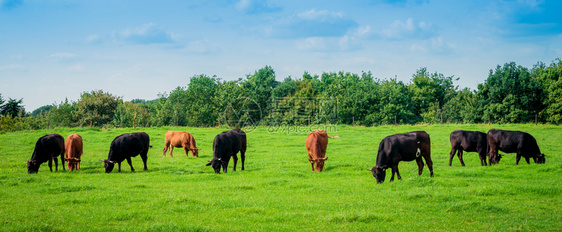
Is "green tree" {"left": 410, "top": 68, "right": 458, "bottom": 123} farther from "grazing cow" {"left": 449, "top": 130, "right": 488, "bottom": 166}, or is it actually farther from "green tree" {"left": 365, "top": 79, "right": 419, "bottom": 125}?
"grazing cow" {"left": 449, "top": 130, "right": 488, "bottom": 166}

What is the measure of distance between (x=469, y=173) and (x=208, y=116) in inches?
2192

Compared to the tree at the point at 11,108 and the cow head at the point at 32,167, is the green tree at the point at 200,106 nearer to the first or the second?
the tree at the point at 11,108

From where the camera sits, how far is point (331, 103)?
61.3 metres

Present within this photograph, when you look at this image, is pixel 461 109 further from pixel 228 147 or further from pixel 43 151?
pixel 43 151

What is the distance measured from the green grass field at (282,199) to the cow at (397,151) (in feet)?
1.69

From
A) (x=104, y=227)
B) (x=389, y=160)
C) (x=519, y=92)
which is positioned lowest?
(x=104, y=227)

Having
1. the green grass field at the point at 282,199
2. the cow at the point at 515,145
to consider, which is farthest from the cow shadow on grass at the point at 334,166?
the cow at the point at 515,145

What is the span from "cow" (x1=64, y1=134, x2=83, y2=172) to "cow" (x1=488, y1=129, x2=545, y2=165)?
735 inches

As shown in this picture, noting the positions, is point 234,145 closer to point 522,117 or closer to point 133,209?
point 133,209

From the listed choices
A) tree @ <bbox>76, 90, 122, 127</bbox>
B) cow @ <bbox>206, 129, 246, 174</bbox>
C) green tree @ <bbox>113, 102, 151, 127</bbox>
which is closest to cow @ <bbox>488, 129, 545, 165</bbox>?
cow @ <bbox>206, 129, 246, 174</bbox>

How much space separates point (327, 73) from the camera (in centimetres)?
8406

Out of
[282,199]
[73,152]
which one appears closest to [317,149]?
[282,199]

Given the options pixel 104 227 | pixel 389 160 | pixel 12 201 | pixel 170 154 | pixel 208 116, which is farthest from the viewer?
pixel 208 116

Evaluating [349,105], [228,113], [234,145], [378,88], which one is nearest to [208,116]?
[228,113]
